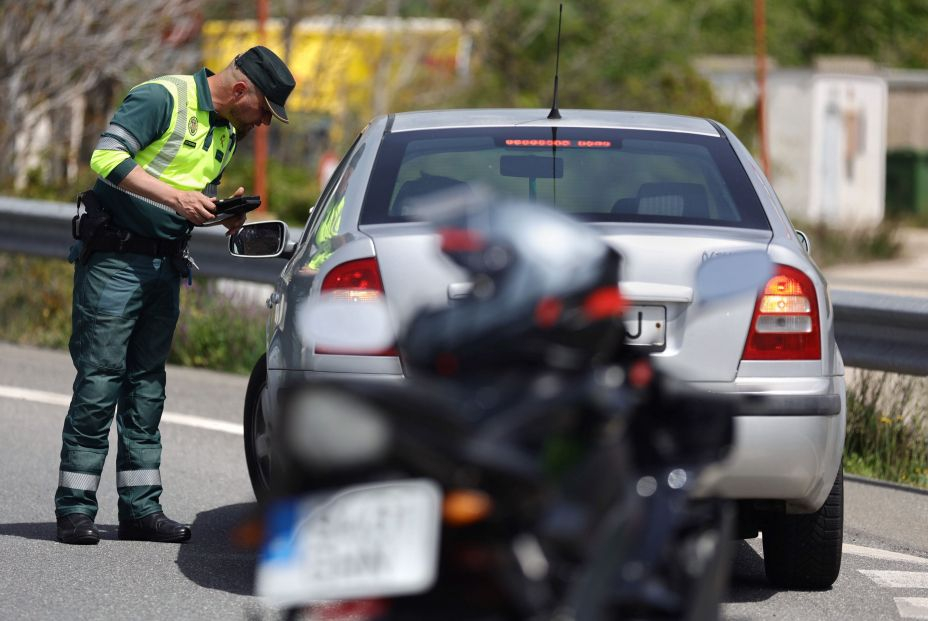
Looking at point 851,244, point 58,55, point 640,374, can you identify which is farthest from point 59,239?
point 851,244

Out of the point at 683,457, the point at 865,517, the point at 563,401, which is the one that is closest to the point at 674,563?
the point at 683,457

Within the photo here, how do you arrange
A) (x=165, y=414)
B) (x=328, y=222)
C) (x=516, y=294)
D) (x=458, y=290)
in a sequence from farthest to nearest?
(x=165, y=414) < (x=328, y=222) < (x=458, y=290) < (x=516, y=294)

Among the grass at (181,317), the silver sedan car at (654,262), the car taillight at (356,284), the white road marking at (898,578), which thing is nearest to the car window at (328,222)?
the silver sedan car at (654,262)

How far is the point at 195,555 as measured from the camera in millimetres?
6066

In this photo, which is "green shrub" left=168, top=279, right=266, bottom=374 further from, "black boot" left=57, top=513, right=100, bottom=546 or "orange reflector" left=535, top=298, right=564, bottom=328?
"orange reflector" left=535, top=298, right=564, bottom=328

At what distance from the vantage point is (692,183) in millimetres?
5691

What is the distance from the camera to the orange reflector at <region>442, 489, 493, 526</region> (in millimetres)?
3172

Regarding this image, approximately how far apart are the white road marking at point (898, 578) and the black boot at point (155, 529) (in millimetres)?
2450

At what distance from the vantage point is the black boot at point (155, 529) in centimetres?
625

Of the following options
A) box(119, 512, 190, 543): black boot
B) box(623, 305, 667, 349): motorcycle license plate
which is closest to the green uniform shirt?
box(119, 512, 190, 543): black boot

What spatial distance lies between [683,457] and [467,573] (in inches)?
25.4

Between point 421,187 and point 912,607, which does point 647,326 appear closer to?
point 421,187

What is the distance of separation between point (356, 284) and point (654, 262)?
872 millimetres

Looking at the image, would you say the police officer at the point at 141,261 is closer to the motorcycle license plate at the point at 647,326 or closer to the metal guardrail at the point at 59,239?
the motorcycle license plate at the point at 647,326
